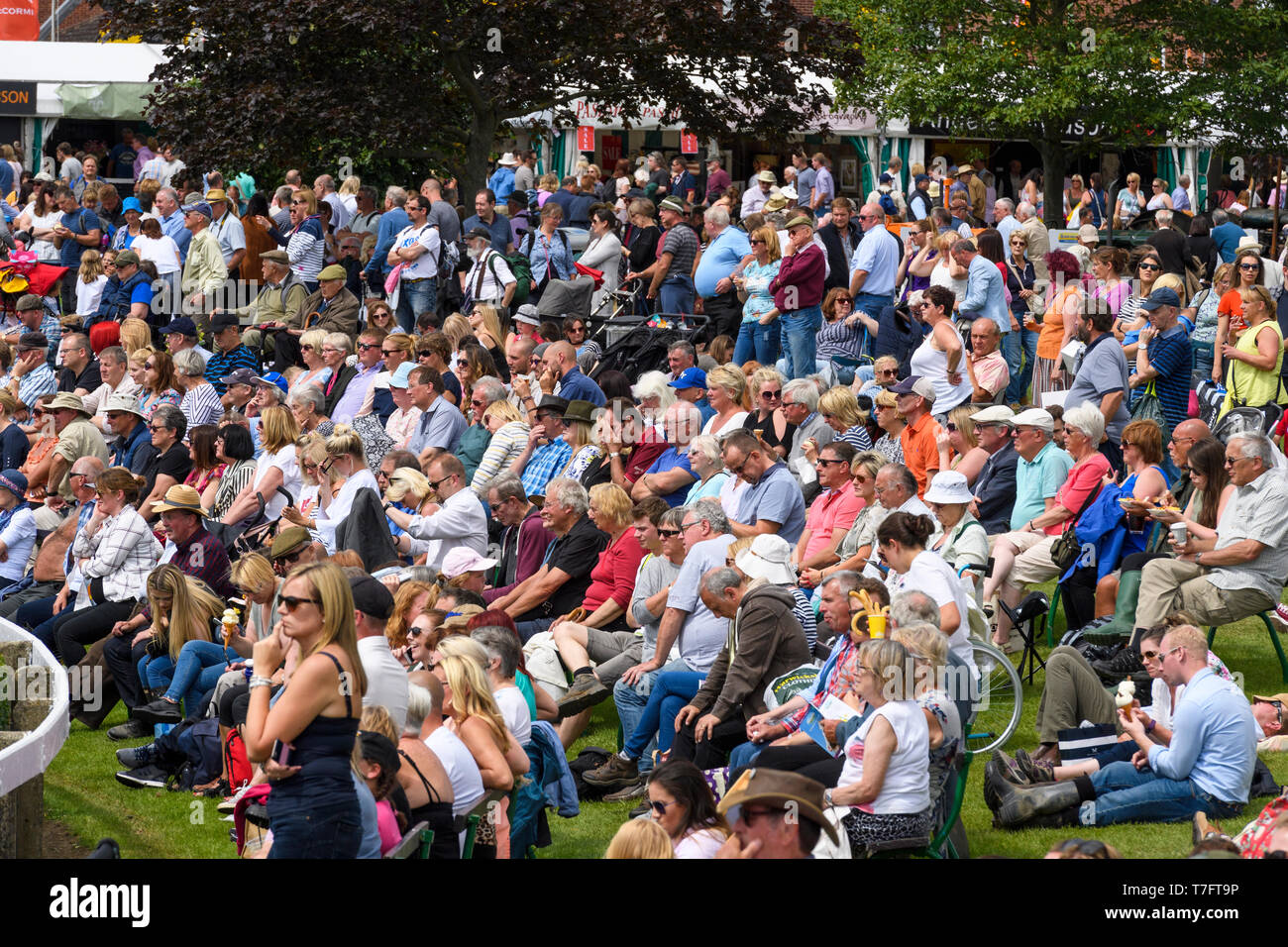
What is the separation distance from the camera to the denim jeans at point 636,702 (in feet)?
29.2

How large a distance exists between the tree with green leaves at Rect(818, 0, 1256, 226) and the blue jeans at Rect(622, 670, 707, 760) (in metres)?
16.1

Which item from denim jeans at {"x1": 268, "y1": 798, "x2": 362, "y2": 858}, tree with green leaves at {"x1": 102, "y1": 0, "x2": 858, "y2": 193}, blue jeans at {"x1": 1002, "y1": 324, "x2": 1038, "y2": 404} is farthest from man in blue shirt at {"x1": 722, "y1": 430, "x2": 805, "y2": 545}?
tree with green leaves at {"x1": 102, "y1": 0, "x2": 858, "y2": 193}

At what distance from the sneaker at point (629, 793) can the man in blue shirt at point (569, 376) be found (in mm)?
4473

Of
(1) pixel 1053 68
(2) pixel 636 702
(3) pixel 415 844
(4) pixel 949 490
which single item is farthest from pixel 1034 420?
(1) pixel 1053 68

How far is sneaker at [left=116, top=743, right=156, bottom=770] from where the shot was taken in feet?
31.0

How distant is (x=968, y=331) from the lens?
563 inches

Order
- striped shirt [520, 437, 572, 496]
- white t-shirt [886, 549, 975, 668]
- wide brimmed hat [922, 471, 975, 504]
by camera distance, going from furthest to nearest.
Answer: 1. striped shirt [520, 437, 572, 496]
2. wide brimmed hat [922, 471, 975, 504]
3. white t-shirt [886, 549, 975, 668]

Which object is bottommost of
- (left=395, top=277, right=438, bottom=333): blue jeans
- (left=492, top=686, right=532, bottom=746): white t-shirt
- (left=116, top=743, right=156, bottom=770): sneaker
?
(left=116, top=743, right=156, bottom=770): sneaker

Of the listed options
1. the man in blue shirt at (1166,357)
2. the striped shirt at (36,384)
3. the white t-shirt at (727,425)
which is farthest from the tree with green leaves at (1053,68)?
the white t-shirt at (727,425)

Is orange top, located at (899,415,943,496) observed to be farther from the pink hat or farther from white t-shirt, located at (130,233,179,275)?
white t-shirt, located at (130,233,179,275)

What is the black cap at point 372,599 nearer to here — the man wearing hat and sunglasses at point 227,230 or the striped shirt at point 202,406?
the striped shirt at point 202,406

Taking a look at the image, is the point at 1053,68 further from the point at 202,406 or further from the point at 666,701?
the point at 666,701

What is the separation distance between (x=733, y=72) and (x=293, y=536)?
12777 mm
